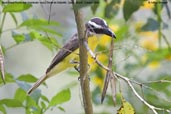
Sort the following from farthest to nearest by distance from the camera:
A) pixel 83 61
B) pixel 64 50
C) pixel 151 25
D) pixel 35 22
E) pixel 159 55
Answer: pixel 159 55, pixel 151 25, pixel 64 50, pixel 35 22, pixel 83 61

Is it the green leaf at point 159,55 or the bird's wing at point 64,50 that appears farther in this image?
the green leaf at point 159,55

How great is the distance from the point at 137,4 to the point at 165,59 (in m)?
0.99

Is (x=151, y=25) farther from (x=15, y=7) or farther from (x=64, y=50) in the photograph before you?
(x=15, y=7)

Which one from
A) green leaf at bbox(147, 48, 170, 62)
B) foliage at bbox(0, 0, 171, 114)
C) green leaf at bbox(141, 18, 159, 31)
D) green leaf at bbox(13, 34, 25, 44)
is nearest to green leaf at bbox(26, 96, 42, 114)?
foliage at bbox(0, 0, 171, 114)

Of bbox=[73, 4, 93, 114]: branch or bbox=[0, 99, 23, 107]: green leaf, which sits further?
bbox=[0, 99, 23, 107]: green leaf

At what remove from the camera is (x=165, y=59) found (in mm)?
1991

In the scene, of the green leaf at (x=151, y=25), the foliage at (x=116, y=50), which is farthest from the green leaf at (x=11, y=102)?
the green leaf at (x=151, y=25)

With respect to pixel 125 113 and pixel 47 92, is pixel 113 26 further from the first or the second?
pixel 47 92

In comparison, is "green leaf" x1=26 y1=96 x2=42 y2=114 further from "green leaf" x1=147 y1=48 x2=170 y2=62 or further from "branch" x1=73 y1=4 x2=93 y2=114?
"green leaf" x1=147 y1=48 x2=170 y2=62

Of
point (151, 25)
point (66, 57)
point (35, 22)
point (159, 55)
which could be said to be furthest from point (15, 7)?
point (159, 55)

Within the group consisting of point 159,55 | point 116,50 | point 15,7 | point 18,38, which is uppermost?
point 15,7

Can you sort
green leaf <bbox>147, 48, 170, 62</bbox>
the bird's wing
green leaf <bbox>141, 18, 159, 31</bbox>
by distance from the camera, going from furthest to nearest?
green leaf <bbox>147, 48, 170, 62</bbox>, green leaf <bbox>141, 18, 159, 31</bbox>, the bird's wing

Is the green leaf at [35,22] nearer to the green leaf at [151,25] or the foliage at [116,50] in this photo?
the foliage at [116,50]

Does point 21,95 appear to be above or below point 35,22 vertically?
below
